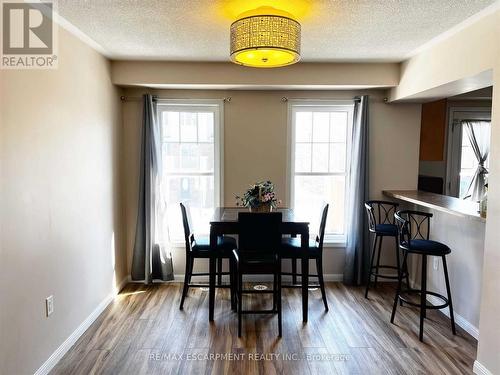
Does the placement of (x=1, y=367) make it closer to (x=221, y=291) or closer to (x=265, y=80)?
(x=221, y=291)

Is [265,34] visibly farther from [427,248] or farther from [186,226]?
[427,248]

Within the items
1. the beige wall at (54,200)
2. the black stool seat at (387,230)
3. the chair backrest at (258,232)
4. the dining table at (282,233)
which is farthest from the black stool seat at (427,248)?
the beige wall at (54,200)

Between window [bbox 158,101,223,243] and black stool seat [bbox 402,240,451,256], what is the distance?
2152 millimetres

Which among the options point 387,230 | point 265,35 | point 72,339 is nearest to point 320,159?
point 387,230

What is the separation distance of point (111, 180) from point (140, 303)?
1284mm

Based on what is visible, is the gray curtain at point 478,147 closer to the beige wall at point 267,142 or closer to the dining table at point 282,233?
the beige wall at point 267,142

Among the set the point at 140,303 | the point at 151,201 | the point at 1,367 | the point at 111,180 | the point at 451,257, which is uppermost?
the point at 111,180

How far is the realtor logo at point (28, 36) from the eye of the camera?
6.59 ft

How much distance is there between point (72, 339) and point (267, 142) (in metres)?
2.68

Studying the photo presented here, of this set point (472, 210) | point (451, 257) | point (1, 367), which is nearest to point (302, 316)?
point (451, 257)

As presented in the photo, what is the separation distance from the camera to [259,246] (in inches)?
119

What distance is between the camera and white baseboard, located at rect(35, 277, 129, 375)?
7.92ft

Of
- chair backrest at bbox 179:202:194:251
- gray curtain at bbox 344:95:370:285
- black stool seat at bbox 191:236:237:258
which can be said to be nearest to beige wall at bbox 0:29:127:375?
chair backrest at bbox 179:202:194:251

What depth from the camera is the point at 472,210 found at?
109 inches
